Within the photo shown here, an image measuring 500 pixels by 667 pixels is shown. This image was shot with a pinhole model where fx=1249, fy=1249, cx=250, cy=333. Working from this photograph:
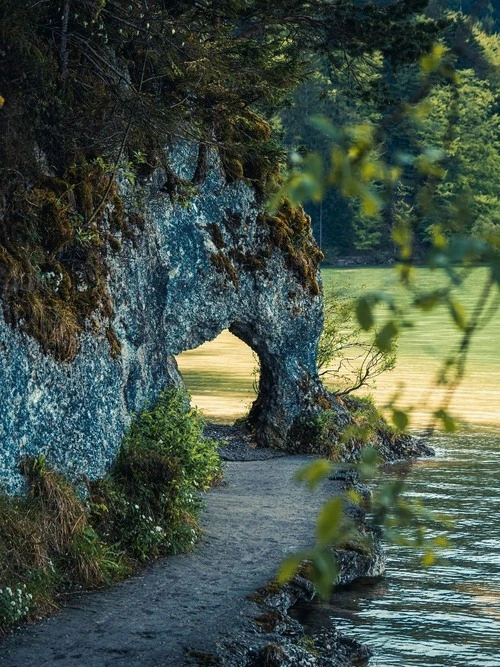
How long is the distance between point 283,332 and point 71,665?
41.8ft

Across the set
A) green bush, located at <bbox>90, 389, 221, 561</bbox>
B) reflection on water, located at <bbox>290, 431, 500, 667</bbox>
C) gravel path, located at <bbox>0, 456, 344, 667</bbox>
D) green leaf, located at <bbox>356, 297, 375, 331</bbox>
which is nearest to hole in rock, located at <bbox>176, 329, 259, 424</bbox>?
reflection on water, located at <bbox>290, 431, 500, 667</bbox>

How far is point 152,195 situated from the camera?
19.5 metres

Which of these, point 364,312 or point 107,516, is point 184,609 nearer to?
point 107,516

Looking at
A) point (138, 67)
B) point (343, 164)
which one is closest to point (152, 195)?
point (138, 67)

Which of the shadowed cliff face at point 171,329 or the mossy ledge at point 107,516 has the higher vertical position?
the shadowed cliff face at point 171,329

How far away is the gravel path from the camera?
479 inches

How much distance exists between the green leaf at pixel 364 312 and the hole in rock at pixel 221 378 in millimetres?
24516

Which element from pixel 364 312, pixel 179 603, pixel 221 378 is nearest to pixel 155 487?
pixel 179 603

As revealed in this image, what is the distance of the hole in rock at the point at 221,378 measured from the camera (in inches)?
1222

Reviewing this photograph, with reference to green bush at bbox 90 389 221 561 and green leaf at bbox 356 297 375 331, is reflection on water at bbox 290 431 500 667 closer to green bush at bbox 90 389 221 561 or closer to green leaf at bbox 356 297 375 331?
green bush at bbox 90 389 221 561

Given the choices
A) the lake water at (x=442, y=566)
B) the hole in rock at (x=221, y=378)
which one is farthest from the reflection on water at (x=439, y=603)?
the hole in rock at (x=221, y=378)

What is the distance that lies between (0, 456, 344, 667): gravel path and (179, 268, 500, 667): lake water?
1.15 metres

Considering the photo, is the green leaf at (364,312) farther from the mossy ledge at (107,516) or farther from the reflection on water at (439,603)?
the mossy ledge at (107,516)

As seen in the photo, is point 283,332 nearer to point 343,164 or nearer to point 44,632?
point 44,632
